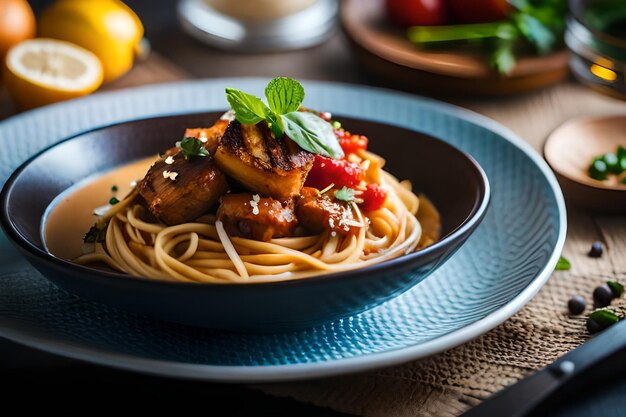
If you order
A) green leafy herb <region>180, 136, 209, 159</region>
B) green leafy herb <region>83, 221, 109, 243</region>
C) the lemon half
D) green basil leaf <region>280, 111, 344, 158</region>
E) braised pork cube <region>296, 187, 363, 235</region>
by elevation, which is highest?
green basil leaf <region>280, 111, 344, 158</region>

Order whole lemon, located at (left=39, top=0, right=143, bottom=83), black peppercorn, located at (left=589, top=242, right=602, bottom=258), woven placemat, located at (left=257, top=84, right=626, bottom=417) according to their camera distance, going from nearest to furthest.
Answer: woven placemat, located at (left=257, top=84, right=626, bottom=417) < black peppercorn, located at (left=589, top=242, right=602, bottom=258) < whole lemon, located at (left=39, top=0, right=143, bottom=83)

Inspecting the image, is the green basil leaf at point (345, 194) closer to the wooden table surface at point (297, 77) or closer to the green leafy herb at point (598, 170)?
the wooden table surface at point (297, 77)

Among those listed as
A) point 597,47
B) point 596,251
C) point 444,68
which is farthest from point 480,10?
point 596,251

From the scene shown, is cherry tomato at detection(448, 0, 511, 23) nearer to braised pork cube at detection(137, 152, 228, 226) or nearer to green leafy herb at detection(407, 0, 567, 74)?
green leafy herb at detection(407, 0, 567, 74)

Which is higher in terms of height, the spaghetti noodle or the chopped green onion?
the spaghetti noodle

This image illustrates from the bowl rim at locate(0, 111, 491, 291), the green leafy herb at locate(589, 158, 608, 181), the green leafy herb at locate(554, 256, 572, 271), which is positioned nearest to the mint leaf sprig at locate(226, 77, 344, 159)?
the bowl rim at locate(0, 111, 491, 291)

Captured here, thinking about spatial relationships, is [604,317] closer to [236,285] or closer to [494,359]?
[494,359]

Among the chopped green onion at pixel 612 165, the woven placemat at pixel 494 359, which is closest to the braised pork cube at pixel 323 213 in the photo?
the woven placemat at pixel 494 359
